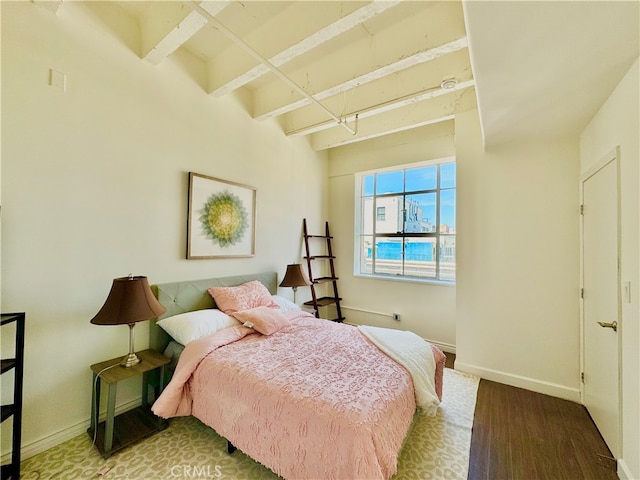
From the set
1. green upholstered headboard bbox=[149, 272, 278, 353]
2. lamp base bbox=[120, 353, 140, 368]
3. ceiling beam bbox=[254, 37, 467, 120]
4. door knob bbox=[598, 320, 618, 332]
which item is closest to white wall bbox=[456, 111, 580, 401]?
door knob bbox=[598, 320, 618, 332]

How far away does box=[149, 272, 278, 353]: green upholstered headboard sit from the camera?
2.37 metres

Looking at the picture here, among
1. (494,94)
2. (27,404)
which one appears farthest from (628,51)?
(27,404)

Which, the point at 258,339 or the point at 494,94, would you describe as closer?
the point at 494,94

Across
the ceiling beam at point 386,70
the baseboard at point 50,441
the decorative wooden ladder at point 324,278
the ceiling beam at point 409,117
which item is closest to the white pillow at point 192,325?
the baseboard at point 50,441

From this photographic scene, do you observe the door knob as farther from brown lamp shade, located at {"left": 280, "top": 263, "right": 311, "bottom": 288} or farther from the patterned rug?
brown lamp shade, located at {"left": 280, "top": 263, "right": 311, "bottom": 288}

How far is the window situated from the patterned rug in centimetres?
222

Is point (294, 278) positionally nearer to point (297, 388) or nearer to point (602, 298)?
point (297, 388)

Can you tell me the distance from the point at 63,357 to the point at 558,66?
12.2ft

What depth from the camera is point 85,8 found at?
6.71 feet

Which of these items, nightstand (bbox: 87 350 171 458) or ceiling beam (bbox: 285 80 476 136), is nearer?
nightstand (bbox: 87 350 171 458)

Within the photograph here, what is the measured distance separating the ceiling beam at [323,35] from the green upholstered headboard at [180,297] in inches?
79.8

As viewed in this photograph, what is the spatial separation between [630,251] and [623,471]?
1.31 meters

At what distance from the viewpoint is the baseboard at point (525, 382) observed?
8.21ft

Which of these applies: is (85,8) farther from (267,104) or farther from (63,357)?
(63,357)
